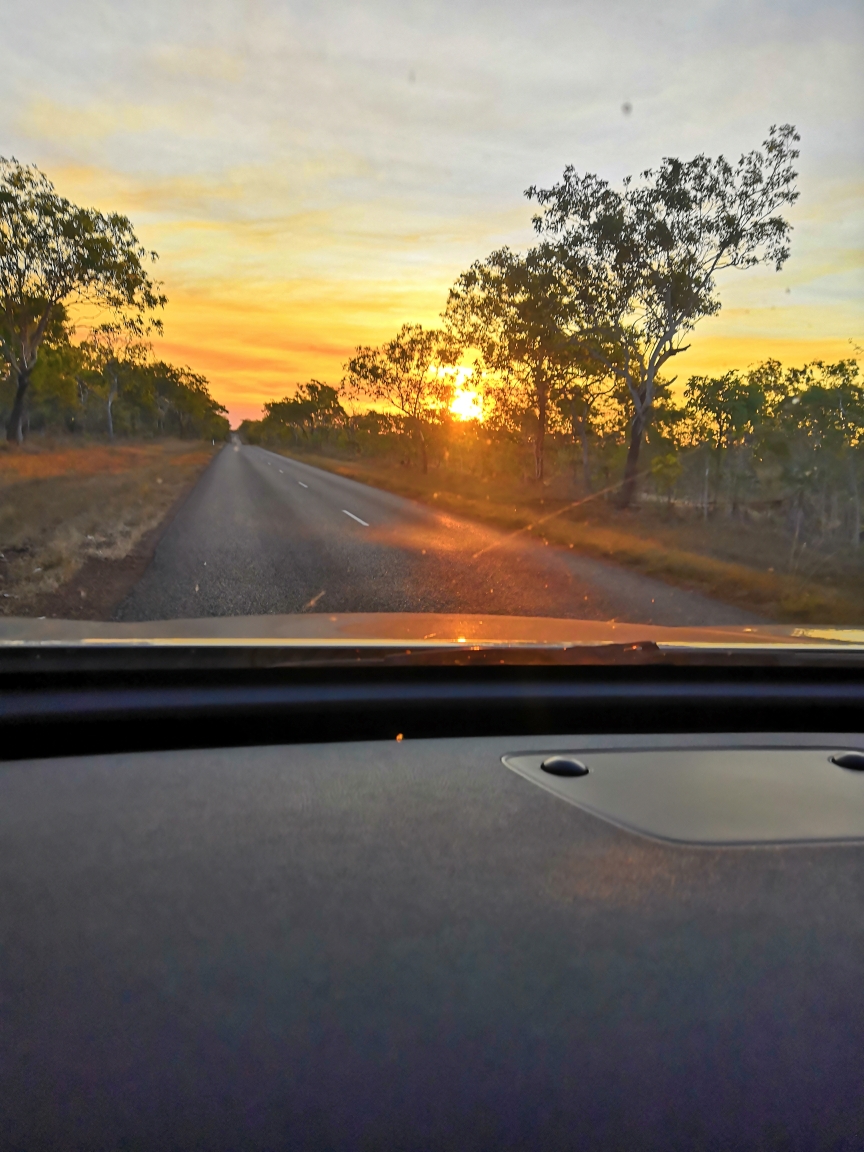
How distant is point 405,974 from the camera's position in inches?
57.8

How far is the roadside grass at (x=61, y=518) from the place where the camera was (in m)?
9.07

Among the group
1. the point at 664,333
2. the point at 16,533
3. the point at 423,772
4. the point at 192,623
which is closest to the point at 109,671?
the point at 192,623

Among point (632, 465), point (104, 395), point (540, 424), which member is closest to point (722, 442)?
point (540, 424)

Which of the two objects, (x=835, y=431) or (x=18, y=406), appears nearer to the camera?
(x=835, y=431)

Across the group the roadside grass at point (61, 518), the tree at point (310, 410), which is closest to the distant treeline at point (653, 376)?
the roadside grass at point (61, 518)

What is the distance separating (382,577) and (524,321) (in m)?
16.0

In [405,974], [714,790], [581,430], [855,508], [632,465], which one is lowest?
[405,974]

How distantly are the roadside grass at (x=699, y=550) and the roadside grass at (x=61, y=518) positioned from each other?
7.53 metres

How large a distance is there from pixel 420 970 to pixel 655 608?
777cm

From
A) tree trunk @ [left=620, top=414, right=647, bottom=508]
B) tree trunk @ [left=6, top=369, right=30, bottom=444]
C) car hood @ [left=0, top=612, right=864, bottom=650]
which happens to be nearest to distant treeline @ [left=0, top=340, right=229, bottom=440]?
tree trunk @ [left=6, top=369, right=30, bottom=444]

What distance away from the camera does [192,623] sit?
134 inches

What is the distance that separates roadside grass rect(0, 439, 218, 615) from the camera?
9070 mm

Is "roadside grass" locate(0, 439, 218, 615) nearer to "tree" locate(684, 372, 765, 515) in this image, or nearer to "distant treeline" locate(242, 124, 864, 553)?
"distant treeline" locate(242, 124, 864, 553)

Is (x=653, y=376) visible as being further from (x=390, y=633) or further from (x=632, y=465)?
(x=390, y=633)
